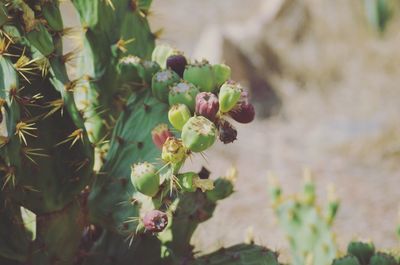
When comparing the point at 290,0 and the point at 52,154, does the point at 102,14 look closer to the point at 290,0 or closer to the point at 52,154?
the point at 52,154

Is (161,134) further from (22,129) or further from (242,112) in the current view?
(22,129)

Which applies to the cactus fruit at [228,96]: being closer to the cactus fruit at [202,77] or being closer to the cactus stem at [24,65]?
the cactus fruit at [202,77]

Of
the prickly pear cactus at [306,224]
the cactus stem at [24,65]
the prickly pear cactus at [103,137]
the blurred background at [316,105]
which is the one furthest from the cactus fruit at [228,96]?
the blurred background at [316,105]

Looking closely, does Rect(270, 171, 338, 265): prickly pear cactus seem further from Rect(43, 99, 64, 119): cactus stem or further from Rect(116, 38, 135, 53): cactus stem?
Rect(43, 99, 64, 119): cactus stem

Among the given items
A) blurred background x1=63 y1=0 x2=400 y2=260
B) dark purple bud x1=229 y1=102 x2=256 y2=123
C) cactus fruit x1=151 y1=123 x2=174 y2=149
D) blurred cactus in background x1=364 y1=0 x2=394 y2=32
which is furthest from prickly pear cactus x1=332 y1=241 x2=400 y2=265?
blurred cactus in background x1=364 y1=0 x2=394 y2=32

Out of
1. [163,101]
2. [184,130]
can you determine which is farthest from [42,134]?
[184,130]

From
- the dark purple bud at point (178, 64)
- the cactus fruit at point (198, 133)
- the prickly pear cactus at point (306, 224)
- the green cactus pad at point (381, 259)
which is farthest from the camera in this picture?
the prickly pear cactus at point (306, 224)

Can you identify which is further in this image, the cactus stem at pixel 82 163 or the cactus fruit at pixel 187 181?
the cactus stem at pixel 82 163

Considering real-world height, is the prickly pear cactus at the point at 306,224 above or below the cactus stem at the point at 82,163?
above
